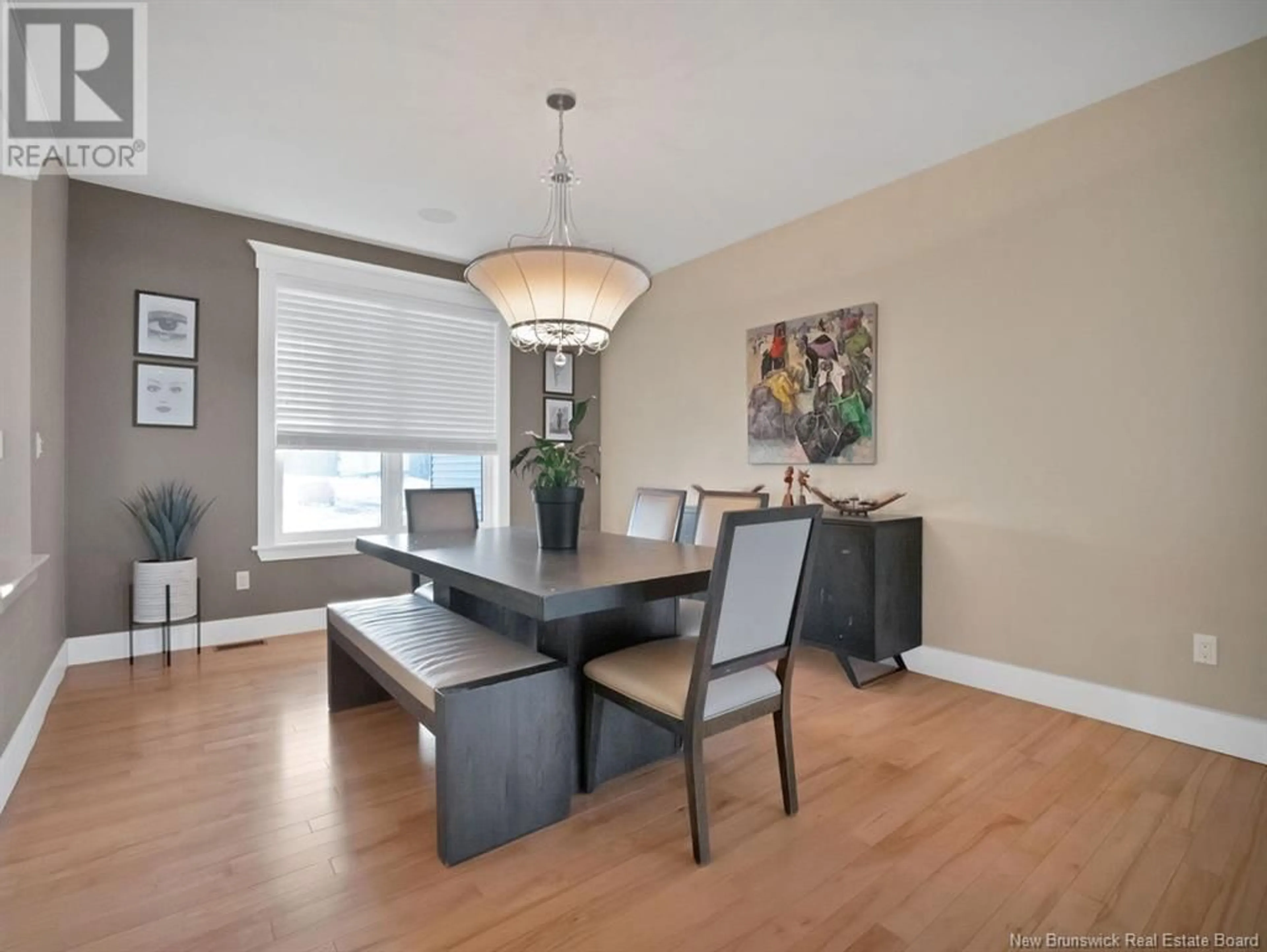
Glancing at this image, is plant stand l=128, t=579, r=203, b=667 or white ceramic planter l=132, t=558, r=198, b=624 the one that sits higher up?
white ceramic planter l=132, t=558, r=198, b=624

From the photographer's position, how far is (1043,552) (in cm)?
268

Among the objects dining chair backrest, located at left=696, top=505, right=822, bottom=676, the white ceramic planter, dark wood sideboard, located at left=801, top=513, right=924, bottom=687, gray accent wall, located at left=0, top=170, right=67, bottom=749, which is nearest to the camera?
dining chair backrest, located at left=696, top=505, right=822, bottom=676

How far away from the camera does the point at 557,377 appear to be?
5.05 m

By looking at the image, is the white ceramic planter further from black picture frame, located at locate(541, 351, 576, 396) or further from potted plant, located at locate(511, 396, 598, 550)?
black picture frame, located at locate(541, 351, 576, 396)

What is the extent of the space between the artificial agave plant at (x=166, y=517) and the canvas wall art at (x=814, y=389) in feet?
11.3

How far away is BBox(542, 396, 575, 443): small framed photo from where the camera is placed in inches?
197

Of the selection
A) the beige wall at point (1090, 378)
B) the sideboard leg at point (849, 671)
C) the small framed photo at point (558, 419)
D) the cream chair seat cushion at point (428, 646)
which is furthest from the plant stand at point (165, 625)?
the beige wall at point (1090, 378)

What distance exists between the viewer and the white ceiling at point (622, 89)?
202 cm

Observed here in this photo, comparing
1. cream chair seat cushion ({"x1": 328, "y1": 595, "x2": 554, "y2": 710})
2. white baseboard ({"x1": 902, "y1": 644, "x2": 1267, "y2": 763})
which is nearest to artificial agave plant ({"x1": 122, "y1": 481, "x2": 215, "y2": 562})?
cream chair seat cushion ({"x1": 328, "y1": 595, "x2": 554, "y2": 710})

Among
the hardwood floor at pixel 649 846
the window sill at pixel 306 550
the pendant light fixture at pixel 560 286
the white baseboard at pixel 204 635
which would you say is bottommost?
the hardwood floor at pixel 649 846

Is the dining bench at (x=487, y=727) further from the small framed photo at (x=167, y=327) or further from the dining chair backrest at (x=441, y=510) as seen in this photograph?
the small framed photo at (x=167, y=327)

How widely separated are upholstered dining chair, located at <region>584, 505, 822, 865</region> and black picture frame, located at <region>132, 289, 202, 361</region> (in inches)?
128

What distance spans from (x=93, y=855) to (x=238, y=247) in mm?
3318

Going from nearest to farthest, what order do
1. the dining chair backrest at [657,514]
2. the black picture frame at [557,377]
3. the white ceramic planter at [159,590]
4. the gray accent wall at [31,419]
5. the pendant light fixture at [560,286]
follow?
1. the gray accent wall at [31,419]
2. the pendant light fixture at [560,286]
3. the dining chair backrest at [657,514]
4. the white ceramic planter at [159,590]
5. the black picture frame at [557,377]
